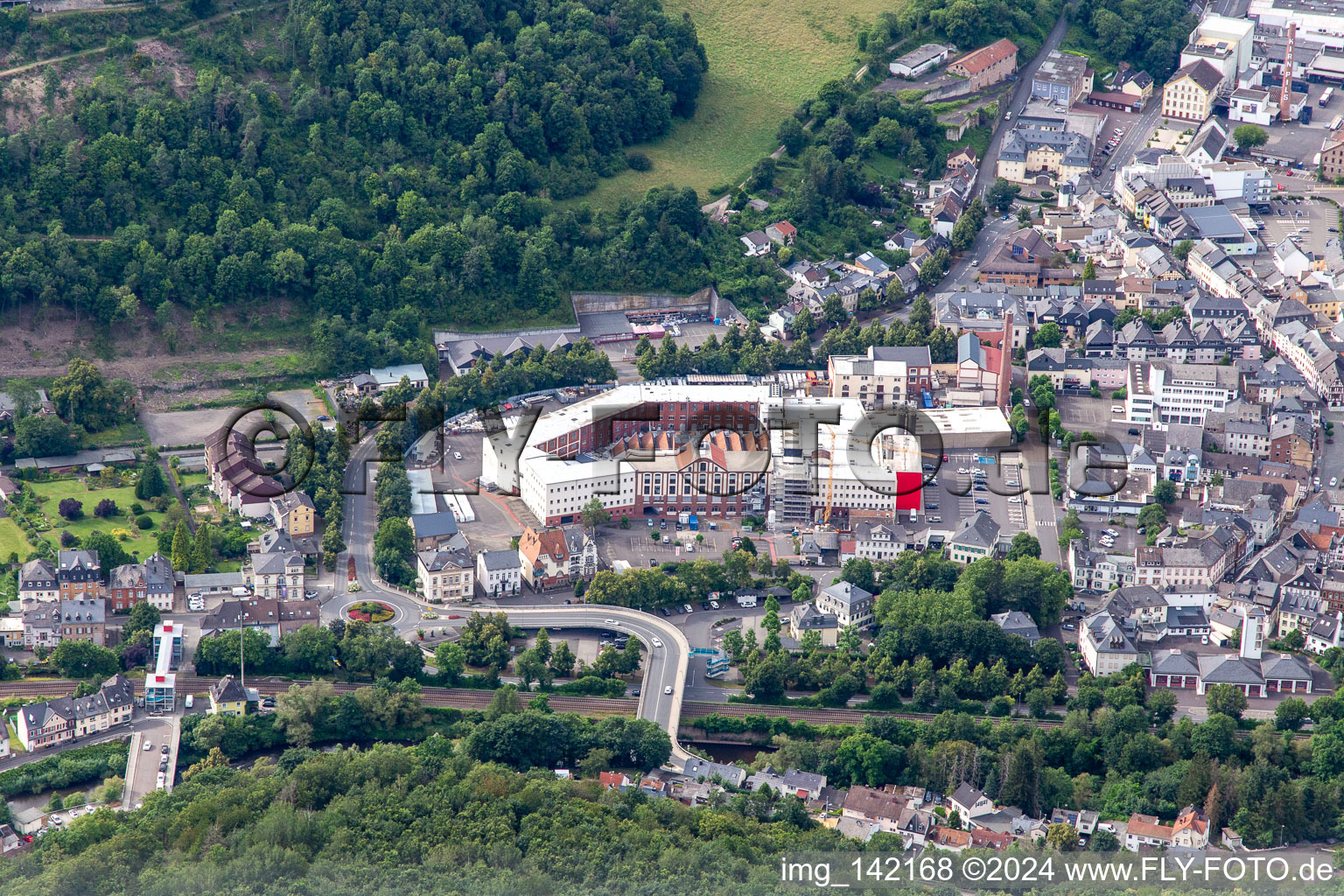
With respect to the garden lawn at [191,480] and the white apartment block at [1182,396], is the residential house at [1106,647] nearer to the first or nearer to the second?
the white apartment block at [1182,396]

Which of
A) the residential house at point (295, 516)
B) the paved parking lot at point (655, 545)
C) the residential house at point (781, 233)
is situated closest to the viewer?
the residential house at point (295, 516)

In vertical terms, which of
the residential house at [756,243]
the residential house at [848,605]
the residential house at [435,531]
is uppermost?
the residential house at [756,243]

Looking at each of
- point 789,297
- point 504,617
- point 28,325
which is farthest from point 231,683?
point 789,297

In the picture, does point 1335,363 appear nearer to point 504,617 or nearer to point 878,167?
point 878,167

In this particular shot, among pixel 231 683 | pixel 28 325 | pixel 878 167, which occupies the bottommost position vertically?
pixel 231 683

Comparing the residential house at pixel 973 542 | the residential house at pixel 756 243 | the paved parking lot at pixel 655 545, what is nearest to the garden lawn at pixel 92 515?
the paved parking lot at pixel 655 545

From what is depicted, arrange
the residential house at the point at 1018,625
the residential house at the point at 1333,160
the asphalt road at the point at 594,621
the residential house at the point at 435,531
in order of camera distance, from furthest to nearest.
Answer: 1. the residential house at the point at 1333,160
2. the residential house at the point at 435,531
3. the residential house at the point at 1018,625
4. the asphalt road at the point at 594,621

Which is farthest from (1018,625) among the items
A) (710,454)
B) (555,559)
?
(555,559)
